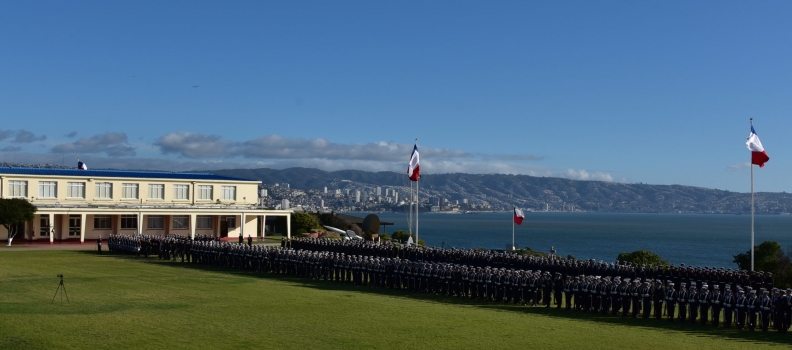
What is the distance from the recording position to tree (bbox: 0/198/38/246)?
166 ft

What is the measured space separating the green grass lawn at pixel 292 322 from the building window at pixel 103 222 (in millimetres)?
31176

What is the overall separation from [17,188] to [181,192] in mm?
12203

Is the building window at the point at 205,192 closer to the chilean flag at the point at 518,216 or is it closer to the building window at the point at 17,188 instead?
the building window at the point at 17,188

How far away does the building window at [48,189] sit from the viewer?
5793cm

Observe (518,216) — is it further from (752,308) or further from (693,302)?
(752,308)

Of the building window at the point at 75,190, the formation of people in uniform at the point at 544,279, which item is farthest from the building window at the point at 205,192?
the formation of people in uniform at the point at 544,279

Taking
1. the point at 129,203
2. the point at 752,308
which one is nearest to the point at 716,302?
the point at 752,308

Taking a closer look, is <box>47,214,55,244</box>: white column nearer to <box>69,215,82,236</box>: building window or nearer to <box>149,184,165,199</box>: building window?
<box>69,215,82,236</box>: building window

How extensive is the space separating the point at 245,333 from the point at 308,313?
3.78 m

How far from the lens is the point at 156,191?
63375mm

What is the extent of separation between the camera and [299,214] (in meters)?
73.1

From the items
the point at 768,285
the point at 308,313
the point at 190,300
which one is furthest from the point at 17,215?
the point at 768,285

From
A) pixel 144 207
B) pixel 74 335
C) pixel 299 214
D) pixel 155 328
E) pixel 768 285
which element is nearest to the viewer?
pixel 74 335

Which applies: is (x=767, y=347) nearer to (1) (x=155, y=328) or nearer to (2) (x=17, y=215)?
(1) (x=155, y=328)
